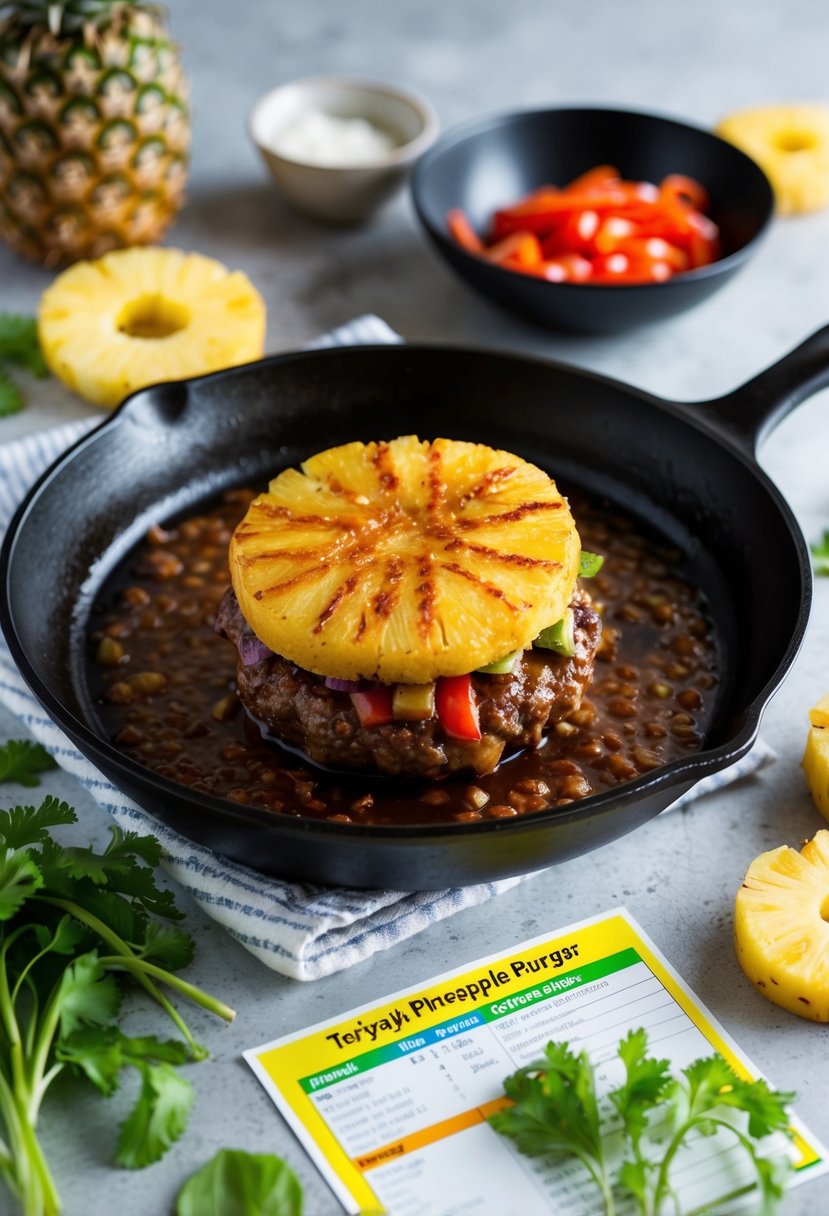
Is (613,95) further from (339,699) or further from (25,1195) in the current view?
(25,1195)

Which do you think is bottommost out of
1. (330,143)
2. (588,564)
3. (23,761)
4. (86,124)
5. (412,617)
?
(23,761)

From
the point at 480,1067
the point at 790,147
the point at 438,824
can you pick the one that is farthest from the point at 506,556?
the point at 790,147

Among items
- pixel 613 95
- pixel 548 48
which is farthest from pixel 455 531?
pixel 548 48

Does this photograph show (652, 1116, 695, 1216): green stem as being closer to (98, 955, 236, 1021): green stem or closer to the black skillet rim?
the black skillet rim

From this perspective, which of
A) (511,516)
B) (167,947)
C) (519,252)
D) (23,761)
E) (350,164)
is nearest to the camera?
(167,947)

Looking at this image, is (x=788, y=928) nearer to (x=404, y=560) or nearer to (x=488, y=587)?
(x=488, y=587)

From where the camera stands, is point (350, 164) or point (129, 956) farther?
point (350, 164)
